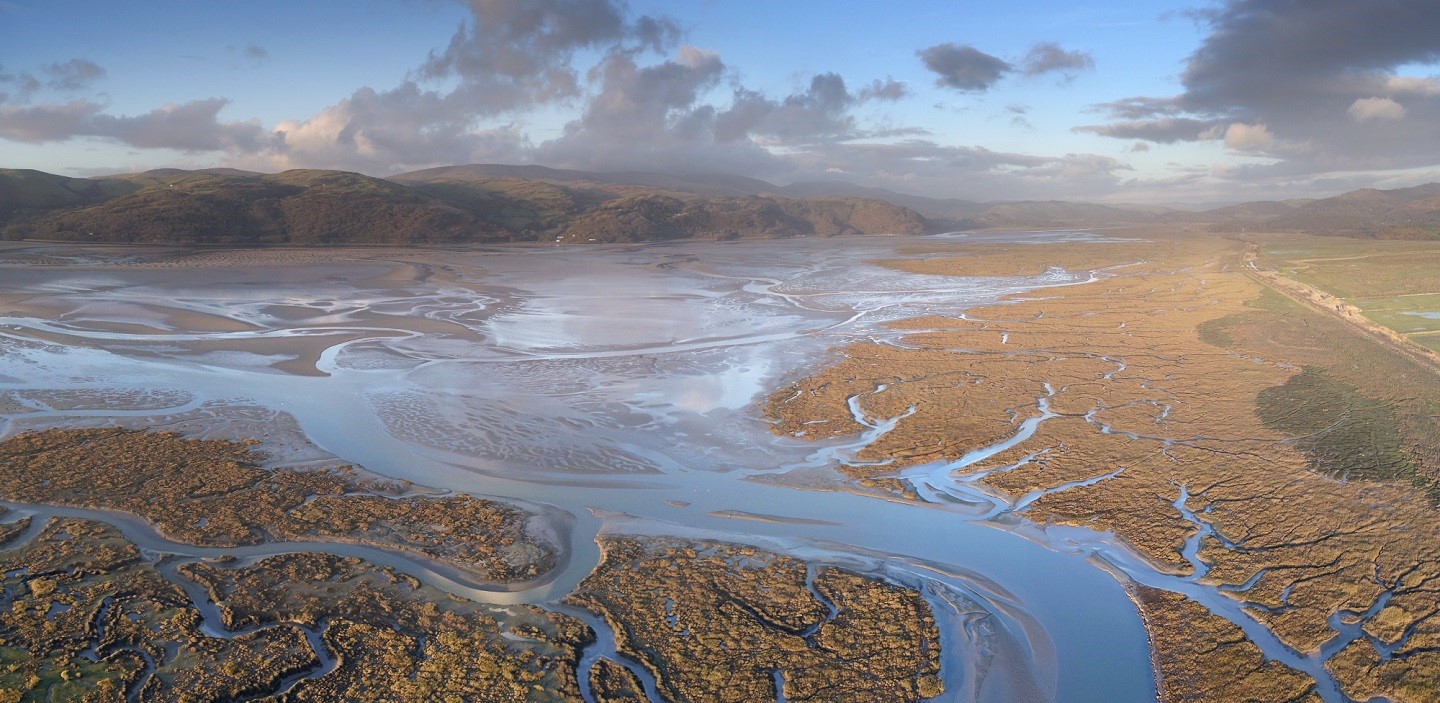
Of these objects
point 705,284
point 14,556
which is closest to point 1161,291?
point 705,284

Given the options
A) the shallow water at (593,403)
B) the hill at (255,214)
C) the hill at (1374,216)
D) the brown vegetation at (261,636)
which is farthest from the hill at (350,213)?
the brown vegetation at (261,636)

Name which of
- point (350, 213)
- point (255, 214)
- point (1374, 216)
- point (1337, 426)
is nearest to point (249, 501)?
point (1337, 426)

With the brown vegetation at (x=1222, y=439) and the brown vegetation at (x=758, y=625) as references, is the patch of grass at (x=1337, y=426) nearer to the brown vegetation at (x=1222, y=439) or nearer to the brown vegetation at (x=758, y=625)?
the brown vegetation at (x=1222, y=439)

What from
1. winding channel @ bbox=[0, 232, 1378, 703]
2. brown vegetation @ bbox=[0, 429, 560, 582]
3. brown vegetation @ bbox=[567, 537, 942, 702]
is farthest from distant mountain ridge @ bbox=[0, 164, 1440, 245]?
brown vegetation @ bbox=[567, 537, 942, 702]

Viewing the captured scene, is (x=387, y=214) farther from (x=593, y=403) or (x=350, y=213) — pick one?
(x=593, y=403)

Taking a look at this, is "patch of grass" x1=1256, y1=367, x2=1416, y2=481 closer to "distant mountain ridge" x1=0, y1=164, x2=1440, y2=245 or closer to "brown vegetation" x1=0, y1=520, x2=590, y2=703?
"brown vegetation" x1=0, y1=520, x2=590, y2=703

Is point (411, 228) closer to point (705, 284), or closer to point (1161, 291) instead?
point (705, 284)
